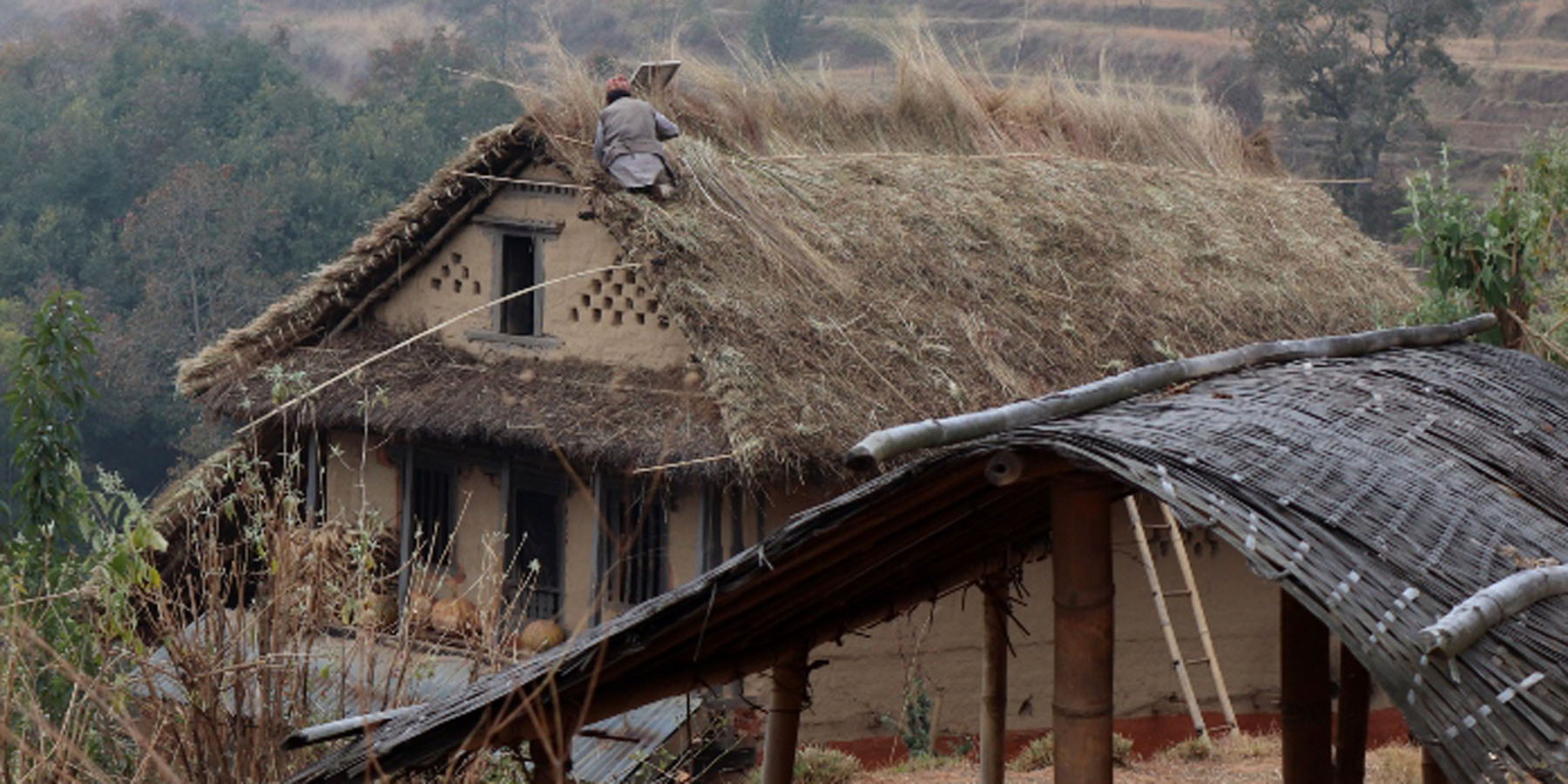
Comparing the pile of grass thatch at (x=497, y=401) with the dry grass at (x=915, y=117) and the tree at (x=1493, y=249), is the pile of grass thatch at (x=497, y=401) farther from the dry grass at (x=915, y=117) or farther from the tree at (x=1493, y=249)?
the tree at (x=1493, y=249)

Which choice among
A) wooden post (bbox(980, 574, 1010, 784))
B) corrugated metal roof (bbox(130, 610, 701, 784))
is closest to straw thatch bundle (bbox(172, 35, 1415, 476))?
corrugated metal roof (bbox(130, 610, 701, 784))

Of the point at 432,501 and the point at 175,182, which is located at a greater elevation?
the point at 175,182

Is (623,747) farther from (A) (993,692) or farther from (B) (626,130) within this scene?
(A) (993,692)

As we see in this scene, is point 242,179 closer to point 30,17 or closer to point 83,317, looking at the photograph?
point 83,317

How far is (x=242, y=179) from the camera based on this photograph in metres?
29.0

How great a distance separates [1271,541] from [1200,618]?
8.05 m

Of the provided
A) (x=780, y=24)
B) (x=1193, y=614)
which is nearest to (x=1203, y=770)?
(x=1193, y=614)

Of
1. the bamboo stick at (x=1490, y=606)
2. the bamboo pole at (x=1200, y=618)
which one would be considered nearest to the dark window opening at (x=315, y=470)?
the bamboo pole at (x=1200, y=618)

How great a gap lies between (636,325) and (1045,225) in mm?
3078

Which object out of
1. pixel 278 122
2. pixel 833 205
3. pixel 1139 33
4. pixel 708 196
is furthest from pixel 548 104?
pixel 1139 33

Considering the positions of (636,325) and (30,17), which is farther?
(30,17)

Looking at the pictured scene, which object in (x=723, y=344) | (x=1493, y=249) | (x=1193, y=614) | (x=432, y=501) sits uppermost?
(x=1493, y=249)

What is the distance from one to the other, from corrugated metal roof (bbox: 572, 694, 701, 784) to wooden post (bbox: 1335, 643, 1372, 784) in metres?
3.95

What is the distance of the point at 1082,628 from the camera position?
383 cm
